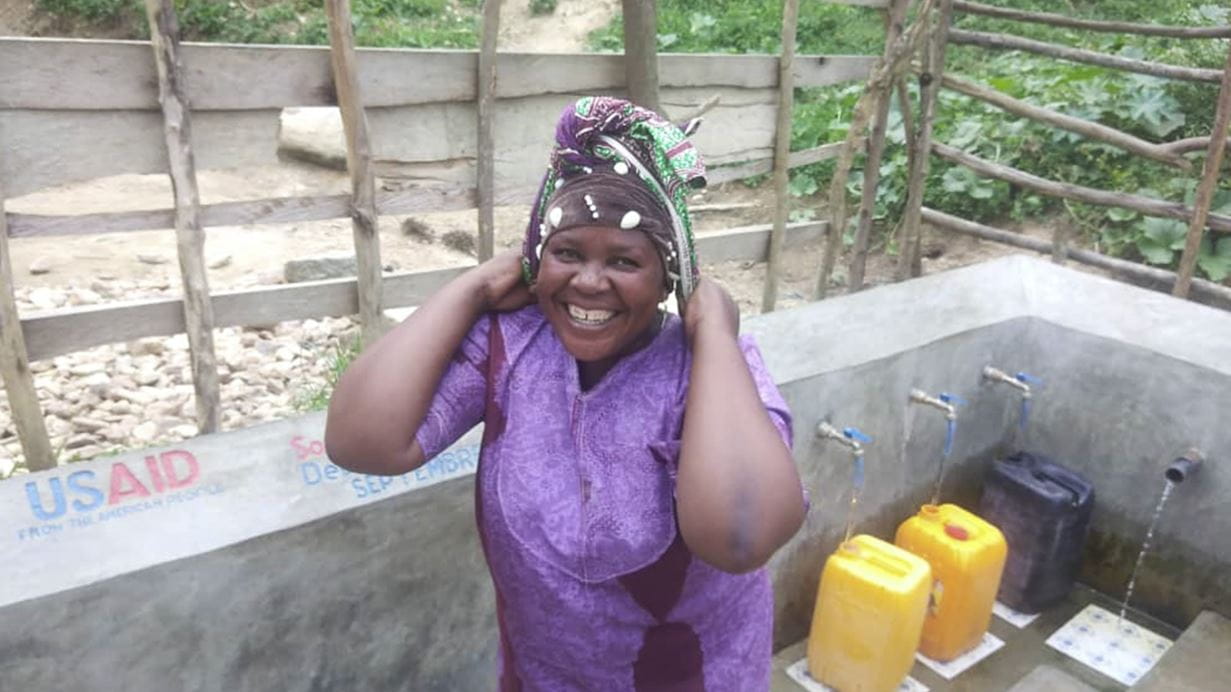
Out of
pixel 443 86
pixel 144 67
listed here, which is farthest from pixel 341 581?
pixel 443 86

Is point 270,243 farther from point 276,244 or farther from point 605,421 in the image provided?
point 605,421

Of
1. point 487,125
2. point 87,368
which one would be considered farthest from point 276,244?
point 487,125

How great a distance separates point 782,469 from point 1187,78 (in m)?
4.51

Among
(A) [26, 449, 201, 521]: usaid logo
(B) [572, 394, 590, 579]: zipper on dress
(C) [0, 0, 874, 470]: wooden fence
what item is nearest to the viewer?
(B) [572, 394, 590, 579]: zipper on dress

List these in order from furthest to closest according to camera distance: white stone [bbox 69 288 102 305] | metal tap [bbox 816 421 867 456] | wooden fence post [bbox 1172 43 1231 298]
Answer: white stone [bbox 69 288 102 305] < wooden fence post [bbox 1172 43 1231 298] < metal tap [bbox 816 421 867 456]

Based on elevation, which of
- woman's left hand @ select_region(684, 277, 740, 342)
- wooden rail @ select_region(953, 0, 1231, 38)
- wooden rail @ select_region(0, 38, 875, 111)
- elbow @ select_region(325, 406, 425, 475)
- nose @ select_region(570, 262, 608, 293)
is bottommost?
elbow @ select_region(325, 406, 425, 475)

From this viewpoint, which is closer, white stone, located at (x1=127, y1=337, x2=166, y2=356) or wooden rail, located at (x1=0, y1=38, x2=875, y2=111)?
wooden rail, located at (x1=0, y1=38, x2=875, y2=111)

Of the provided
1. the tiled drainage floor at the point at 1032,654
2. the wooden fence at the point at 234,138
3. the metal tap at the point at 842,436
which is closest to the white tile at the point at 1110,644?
the tiled drainage floor at the point at 1032,654

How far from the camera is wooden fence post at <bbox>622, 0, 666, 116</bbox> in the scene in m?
3.61

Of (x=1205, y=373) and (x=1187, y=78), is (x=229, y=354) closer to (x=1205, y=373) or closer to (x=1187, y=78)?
(x=1205, y=373)

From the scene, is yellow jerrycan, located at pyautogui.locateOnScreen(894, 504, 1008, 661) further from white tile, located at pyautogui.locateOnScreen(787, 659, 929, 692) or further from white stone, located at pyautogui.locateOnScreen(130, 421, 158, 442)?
white stone, located at pyautogui.locateOnScreen(130, 421, 158, 442)

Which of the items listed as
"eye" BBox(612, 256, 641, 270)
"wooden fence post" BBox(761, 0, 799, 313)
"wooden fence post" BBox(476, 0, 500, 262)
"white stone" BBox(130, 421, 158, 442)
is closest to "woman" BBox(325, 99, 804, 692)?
"eye" BBox(612, 256, 641, 270)

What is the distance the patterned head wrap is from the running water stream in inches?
110

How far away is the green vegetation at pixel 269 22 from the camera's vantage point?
9836 millimetres
